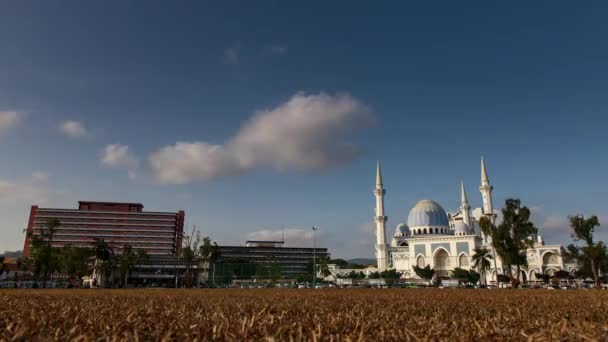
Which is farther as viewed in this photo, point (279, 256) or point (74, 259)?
point (279, 256)

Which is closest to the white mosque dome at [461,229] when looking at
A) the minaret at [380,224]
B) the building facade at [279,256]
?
the minaret at [380,224]

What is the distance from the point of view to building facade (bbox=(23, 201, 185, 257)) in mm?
142000

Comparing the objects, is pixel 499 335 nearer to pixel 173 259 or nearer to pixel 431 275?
pixel 431 275

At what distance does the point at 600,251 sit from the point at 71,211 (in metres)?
155

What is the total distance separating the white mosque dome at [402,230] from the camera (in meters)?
139

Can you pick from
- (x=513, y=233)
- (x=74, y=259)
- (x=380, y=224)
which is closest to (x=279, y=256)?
(x=380, y=224)

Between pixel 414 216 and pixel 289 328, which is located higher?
pixel 414 216

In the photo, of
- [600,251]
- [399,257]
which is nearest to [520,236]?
[600,251]

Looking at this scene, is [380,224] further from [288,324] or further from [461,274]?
[288,324]

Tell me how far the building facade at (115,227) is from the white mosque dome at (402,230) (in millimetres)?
82220

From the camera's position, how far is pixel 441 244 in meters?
112

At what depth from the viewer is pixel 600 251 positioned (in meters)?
48.4

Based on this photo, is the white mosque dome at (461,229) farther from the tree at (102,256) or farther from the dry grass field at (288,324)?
the dry grass field at (288,324)

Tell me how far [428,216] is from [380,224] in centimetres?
2054
